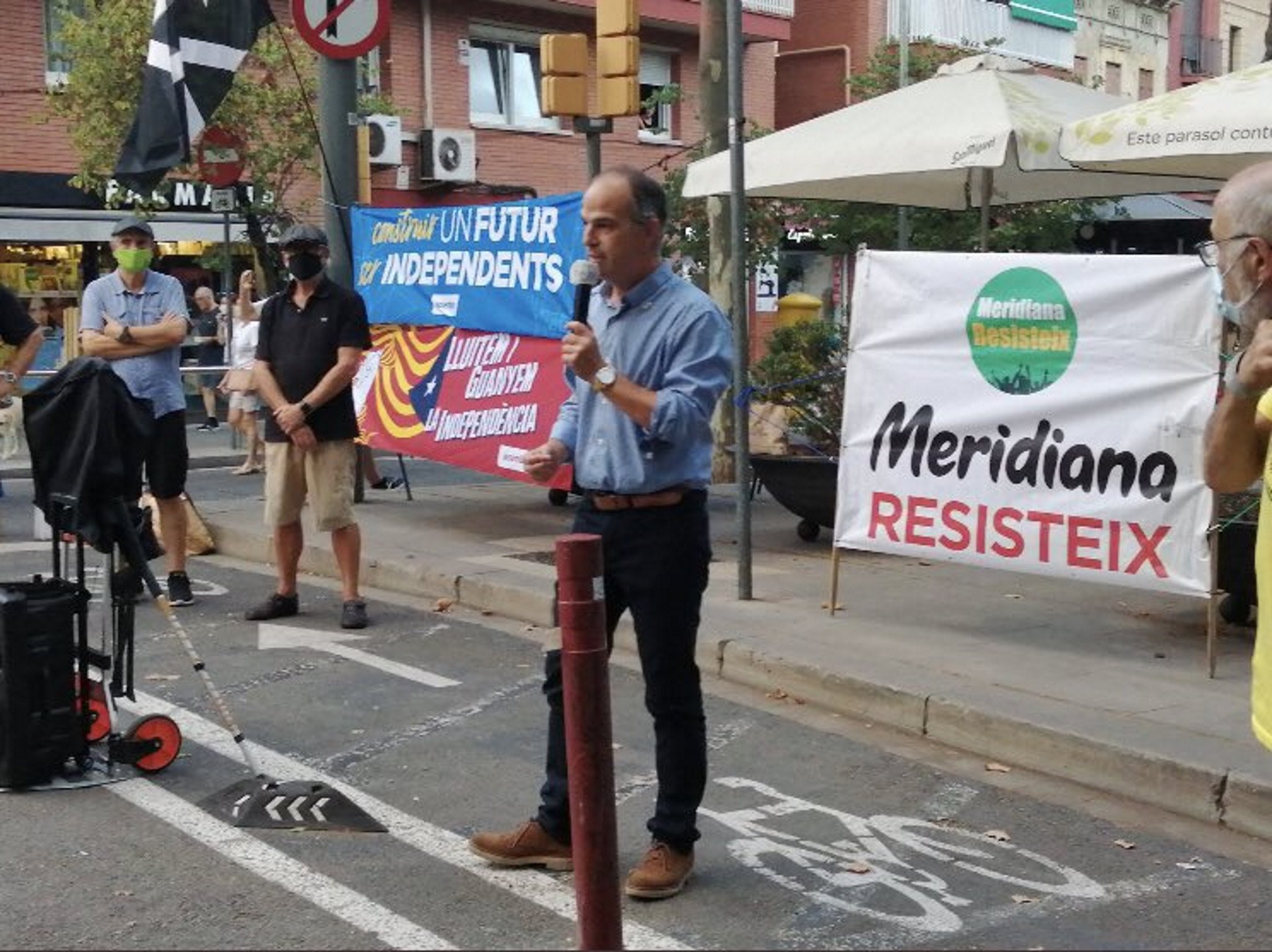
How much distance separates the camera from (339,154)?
1188 cm

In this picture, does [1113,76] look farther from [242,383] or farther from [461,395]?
[461,395]

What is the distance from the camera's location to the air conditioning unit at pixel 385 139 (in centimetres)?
2350

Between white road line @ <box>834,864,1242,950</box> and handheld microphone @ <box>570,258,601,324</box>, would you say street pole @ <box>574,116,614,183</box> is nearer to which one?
handheld microphone @ <box>570,258,601,324</box>

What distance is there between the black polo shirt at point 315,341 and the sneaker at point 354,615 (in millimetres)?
814

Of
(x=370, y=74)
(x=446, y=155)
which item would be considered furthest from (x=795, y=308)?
(x=446, y=155)

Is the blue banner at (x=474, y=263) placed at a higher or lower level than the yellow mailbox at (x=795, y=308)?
higher

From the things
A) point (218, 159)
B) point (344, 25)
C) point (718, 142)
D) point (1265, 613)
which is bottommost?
point (1265, 613)

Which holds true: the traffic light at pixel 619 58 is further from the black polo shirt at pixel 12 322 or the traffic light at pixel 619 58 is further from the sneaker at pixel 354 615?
the black polo shirt at pixel 12 322

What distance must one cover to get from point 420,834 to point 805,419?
226 inches

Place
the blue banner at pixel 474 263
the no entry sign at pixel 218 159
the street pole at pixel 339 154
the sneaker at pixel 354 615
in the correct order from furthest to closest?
the no entry sign at pixel 218 159 → the street pole at pixel 339 154 → the blue banner at pixel 474 263 → the sneaker at pixel 354 615

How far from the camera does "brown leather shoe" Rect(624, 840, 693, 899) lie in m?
4.52

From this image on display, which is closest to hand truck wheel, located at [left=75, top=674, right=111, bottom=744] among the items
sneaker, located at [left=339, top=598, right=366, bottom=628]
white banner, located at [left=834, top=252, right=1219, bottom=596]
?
sneaker, located at [left=339, top=598, right=366, bottom=628]

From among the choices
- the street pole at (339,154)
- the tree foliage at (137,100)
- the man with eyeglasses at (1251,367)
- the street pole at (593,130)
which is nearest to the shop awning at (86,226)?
the tree foliage at (137,100)

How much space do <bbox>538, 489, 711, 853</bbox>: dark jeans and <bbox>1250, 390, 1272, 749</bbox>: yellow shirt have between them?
69.4 inches
